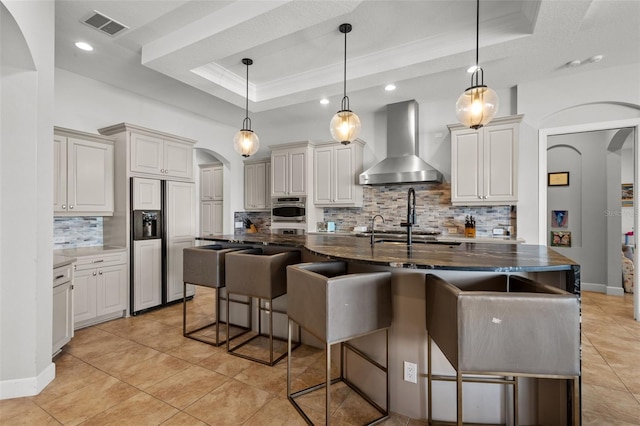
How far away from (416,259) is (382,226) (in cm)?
335

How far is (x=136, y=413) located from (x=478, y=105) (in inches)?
126

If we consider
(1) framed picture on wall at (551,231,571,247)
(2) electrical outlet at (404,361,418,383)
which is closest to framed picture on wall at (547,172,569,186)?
(1) framed picture on wall at (551,231,571,247)

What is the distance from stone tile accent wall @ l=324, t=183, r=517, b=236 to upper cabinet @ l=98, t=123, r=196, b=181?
8.43ft

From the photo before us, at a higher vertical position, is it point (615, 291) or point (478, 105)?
point (478, 105)

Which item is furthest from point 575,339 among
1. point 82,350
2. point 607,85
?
point 607,85

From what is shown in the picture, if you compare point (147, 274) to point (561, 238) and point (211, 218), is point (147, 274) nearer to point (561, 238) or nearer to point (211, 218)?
point (211, 218)

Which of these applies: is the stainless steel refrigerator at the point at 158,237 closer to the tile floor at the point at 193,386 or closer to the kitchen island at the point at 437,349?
the tile floor at the point at 193,386

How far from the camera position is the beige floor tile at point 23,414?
1.80 meters

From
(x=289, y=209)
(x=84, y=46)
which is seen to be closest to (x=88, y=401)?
(x=84, y=46)

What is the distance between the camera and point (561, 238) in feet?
16.1

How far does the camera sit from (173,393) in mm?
2088

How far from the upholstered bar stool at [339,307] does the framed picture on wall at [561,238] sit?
464 centimetres

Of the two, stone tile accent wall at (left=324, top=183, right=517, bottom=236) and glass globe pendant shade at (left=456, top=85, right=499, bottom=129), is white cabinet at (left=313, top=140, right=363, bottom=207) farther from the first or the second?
glass globe pendant shade at (left=456, top=85, right=499, bottom=129)

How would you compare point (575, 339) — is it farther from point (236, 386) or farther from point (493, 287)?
point (236, 386)
